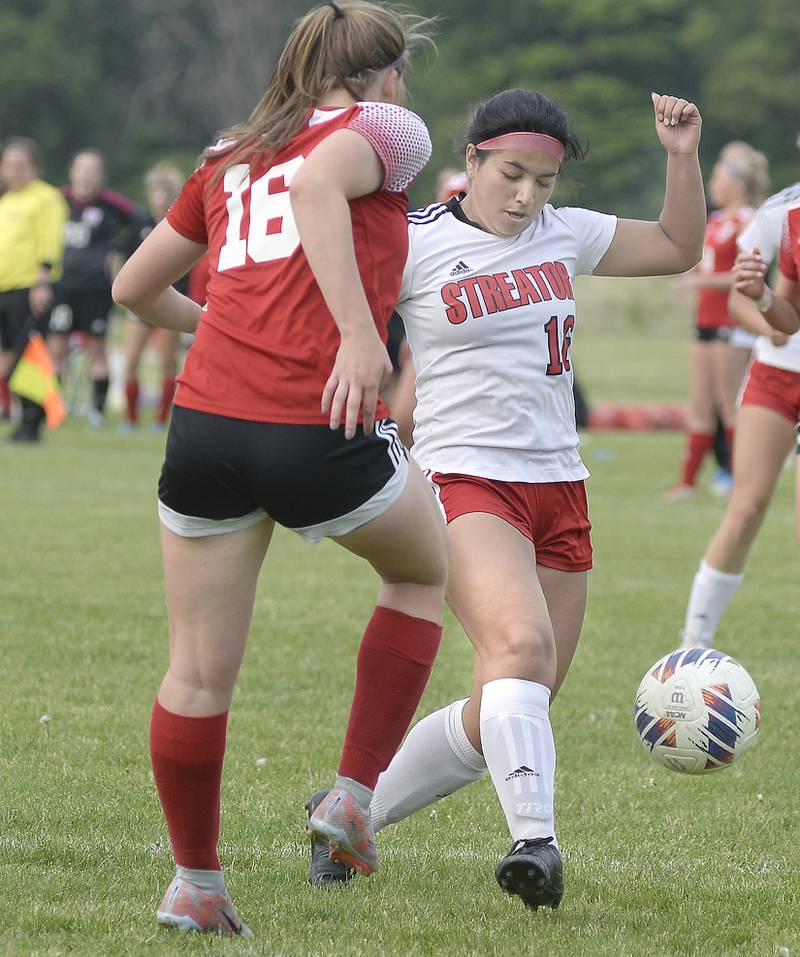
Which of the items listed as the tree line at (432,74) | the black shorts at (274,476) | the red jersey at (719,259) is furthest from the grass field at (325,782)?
the tree line at (432,74)

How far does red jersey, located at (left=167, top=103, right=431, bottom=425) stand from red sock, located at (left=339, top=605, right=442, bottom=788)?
1.91 ft

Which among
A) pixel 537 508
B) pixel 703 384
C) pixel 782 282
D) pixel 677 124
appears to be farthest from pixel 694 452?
pixel 537 508

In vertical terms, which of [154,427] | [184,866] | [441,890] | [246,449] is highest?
[246,449]

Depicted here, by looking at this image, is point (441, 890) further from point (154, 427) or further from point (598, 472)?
point (154, 427)

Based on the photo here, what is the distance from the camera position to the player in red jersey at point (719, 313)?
12.2 meters

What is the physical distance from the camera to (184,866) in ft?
11.8

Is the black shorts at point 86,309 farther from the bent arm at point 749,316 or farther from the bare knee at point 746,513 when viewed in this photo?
the bent arm at point 749,316

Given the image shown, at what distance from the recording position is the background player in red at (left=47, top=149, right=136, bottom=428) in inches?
640

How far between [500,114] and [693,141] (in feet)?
1.71

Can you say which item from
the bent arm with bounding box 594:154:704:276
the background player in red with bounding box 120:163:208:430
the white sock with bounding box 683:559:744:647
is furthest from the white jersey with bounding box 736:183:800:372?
the background player in red with bounding box 120:163:208:430

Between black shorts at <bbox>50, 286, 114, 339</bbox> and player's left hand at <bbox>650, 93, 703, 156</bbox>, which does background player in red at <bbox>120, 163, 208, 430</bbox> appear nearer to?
black shorts at <bbox>50, 286, 114, 339</bbox>

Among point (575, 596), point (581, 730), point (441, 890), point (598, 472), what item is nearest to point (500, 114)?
point (575, 596)

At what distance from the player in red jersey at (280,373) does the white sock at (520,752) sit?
0.44 m

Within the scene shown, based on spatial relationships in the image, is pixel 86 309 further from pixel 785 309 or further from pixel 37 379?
pixel 785 309
